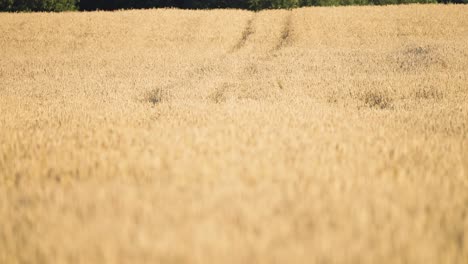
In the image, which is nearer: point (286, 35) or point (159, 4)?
point (286, 35)

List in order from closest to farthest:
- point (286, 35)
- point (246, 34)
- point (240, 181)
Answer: point (240, 181) < point (286, 35) < point (246, 34)

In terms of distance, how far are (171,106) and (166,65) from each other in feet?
27.0

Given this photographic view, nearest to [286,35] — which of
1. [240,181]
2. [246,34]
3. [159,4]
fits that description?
[246,34]

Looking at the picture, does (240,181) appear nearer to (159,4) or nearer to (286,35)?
(286,35)

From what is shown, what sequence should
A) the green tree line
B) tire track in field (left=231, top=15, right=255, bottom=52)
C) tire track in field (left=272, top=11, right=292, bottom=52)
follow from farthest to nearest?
the green tree line
tire track in field (left=231, top=15, right=255, bottom=52)
tire track in field (left=272, top=11, right=292, bottom=52)

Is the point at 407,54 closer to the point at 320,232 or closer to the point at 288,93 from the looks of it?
the point at 288,93

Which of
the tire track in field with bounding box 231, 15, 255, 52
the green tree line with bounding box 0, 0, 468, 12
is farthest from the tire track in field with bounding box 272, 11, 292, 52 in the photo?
the green tree line with bounding box 0, 0, 468, 12

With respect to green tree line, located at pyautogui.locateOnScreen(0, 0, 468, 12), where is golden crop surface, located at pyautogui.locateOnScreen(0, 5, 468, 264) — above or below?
below

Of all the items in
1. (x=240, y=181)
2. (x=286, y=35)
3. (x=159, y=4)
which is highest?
(x=159, y=4)

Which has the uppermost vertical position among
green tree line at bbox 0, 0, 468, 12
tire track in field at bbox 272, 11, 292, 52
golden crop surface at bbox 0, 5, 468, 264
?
green tree line at bbox 0, 0, 468, 12

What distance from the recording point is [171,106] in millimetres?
5852

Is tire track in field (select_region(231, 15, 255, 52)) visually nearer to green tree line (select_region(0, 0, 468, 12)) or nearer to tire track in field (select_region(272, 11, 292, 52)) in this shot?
tire track in field (select_region(272, 11, 292, 52))

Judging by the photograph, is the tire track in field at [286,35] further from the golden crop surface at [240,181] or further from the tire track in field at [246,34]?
the golden crop surface at [240,181]

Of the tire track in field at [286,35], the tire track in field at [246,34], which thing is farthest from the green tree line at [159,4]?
the tire track in field at [246,34]
